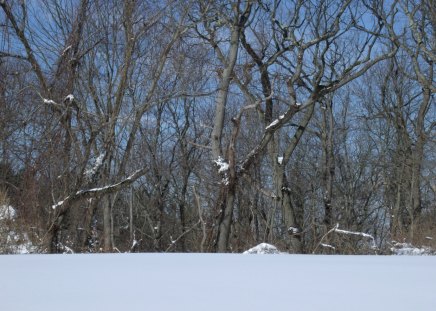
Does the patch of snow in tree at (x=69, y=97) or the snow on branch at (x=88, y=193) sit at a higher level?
the patch of snow in tree at (x=69, y=97)

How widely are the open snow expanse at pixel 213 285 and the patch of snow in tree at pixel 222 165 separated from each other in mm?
5868

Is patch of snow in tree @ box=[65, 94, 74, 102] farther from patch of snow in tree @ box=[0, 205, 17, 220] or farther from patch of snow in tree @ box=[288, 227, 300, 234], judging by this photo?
patch of snow in tree @ box=[288, 227, 300, 234]

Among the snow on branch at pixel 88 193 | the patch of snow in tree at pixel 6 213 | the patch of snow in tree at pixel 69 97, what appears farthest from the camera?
the patch of snow in tree at pixel 69 97

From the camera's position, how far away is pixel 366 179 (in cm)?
2067

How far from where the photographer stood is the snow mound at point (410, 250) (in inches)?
306

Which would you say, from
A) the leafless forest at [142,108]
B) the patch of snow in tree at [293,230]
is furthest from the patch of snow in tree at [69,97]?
the patch of snow in tree at [293,230]

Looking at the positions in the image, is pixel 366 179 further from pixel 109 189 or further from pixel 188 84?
pixel 109 189

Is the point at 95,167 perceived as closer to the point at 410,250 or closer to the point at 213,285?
the point at 410,250

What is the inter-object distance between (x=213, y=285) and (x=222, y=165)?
677cm

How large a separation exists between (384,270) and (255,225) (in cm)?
952

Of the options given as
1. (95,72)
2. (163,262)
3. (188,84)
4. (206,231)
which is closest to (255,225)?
(206,231)

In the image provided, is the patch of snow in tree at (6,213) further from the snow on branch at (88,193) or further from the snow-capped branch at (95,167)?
the snow-capped branch at (95,167)

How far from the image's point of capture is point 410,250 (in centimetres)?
791

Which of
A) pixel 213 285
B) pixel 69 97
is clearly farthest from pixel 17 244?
pixel 213 285
